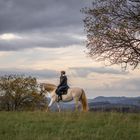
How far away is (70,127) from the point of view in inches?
841

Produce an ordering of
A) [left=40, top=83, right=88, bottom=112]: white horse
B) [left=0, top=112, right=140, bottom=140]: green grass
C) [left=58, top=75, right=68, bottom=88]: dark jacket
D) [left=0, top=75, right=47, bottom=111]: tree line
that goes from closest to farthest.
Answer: [left=0, top=112, right=140, bottom=140]: green grass
[left=58, top=75, right=68, bottom=88]: dark jacket
[left=40, top=83, right=88, bottom=112]: white horse
[left=0, top=75, right=47, bottom=111]: tree line

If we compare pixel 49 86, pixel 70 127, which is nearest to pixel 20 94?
pixel 49 86

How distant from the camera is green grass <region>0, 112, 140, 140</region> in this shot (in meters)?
19.0

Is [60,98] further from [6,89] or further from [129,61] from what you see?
[6,89]

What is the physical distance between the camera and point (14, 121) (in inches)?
924

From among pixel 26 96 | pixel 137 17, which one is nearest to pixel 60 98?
pixel 137 17

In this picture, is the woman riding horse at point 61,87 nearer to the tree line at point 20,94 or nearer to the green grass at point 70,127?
the green grass at point 70,127

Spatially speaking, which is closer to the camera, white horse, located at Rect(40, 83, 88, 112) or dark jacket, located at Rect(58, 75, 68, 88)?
dark jacket, located at Rect(58, 75, 68, 88)

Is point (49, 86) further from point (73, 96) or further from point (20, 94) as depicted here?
point (20, 94)

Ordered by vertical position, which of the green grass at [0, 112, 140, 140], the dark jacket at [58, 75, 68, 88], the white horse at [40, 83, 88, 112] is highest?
the dark jacket at [58, 75, 68, 88]

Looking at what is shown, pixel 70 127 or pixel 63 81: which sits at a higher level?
pixel 63 81

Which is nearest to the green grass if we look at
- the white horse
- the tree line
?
the white horse

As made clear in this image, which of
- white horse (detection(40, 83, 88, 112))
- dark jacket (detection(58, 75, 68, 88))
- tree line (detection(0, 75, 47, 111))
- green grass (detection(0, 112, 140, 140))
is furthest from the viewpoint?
tree line (detection(0, 75, 47, 111))

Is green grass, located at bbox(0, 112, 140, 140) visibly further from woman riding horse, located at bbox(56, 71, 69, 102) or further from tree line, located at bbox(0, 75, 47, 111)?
tree line, located at bbox(0, 75, 47, 111)
